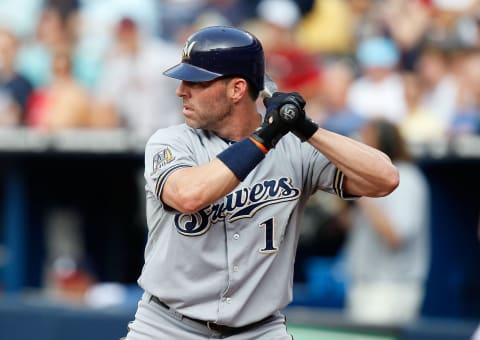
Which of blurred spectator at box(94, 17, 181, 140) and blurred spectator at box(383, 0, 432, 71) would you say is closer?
blurred spectator at box(383, 0, 432, 71)

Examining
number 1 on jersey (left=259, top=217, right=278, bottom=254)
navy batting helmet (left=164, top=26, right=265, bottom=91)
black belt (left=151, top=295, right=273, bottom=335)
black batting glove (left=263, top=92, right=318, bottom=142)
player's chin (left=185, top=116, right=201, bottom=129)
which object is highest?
navy batting helmet (left=164, top=26, right=265, bottom=91)

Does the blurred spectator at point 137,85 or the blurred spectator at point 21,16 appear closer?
the blurred spectator at point 137,85

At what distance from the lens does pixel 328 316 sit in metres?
6.70

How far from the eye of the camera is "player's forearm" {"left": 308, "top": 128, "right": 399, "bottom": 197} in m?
3.68

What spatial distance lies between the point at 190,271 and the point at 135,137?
460 cm

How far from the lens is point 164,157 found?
376 centimetres

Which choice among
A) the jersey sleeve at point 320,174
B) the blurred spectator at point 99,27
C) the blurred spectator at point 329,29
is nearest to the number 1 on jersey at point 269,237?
the jersey sleeve at point 320,174

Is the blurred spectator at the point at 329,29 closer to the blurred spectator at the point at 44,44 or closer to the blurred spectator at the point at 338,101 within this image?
the blurred spectator at the point at 338,101

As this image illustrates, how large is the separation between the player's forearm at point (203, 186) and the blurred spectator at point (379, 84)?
169 inches

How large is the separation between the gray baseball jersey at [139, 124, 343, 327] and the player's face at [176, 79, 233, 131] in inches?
3.7

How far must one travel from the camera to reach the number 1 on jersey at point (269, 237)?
384 cm

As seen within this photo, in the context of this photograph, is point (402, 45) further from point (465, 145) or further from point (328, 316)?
point (328, 316)

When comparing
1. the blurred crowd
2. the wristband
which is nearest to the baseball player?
the wristband

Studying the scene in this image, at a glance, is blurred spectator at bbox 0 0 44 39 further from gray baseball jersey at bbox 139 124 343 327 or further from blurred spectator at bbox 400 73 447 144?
gray baseball jersey at bbox 139 124 343 327
